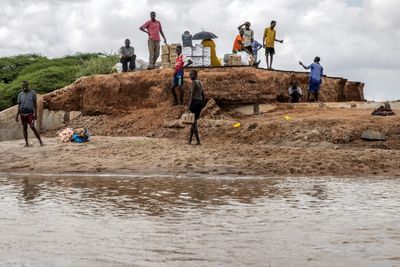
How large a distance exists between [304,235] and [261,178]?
5.51 metres

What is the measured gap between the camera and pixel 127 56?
1933 cm

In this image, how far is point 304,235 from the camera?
5758 mm

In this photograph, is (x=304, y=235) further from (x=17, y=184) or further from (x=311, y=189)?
(x=17, y=184)

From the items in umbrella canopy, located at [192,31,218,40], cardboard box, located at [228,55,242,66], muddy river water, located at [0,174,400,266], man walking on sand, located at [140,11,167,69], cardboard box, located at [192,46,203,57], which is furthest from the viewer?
umbrella canopy, located at [192,31,218,40]

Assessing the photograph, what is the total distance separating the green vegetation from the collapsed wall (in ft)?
19.2

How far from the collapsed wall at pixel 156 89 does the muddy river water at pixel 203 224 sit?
25.6 ft

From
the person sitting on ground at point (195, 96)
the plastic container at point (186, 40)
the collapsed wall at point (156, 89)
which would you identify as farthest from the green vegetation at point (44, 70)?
the person sitting on ground at point (195, 96)

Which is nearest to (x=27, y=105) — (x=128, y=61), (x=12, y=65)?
(x=128, y=61)

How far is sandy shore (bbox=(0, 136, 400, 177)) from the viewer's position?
39.0 ft

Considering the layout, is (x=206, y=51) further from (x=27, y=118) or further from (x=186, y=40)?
(x=27, y=118)

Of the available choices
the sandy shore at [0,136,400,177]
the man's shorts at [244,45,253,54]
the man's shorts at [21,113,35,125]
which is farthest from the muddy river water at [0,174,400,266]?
the man's shorts at [244,45,253,54]

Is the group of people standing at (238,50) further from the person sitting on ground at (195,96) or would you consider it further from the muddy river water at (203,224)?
the muddy river water at (203,224)

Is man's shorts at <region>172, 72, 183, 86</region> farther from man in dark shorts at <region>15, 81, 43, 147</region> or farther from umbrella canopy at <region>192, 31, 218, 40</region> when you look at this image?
man in dark shorts at <region>15, 81, 43, 147</region>

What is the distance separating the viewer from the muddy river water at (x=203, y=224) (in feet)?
16.1
